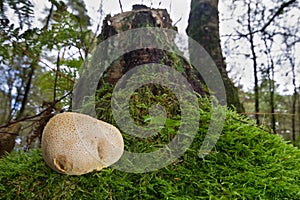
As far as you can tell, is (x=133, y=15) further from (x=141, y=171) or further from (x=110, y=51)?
(x=141, y=171)

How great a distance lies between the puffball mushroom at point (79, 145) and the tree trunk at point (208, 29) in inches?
73.7

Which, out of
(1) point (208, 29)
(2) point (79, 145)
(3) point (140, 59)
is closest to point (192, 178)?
(2) point (79, 145)

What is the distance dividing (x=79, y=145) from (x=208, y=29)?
2545mm

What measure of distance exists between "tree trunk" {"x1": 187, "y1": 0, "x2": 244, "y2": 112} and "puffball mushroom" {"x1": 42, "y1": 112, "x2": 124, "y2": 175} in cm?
187

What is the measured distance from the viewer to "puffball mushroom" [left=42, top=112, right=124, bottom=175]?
1027 millimetres

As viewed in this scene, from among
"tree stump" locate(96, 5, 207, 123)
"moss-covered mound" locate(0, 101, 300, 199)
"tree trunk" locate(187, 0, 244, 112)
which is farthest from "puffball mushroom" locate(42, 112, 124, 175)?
"tree trunk" locate(187, 0, 244, 112)

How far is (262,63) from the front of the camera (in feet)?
17.0

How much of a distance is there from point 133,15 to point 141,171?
46.9 inches

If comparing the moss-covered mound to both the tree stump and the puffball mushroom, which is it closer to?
the puffball mushroom

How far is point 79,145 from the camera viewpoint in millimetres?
1060

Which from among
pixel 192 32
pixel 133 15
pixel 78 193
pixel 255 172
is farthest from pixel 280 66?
pixel 78 193

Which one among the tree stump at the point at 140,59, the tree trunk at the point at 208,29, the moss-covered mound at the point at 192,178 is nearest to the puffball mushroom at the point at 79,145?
the moss-covered mound at the point at 192,178

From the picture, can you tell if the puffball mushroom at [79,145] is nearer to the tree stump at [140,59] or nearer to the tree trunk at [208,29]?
the tree stump at [140,59]

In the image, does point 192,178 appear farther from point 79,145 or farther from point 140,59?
point 140,59
